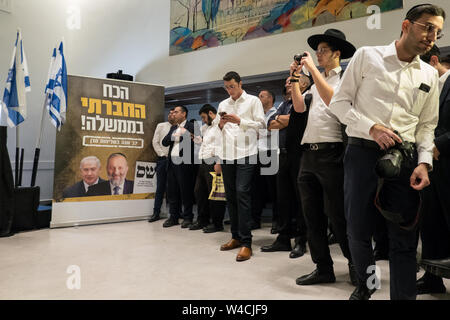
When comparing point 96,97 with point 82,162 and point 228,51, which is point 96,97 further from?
point 228,51

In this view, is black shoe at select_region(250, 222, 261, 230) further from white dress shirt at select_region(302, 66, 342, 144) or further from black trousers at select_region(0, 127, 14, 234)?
black trousers at select_region(0, 127, 14, 234)

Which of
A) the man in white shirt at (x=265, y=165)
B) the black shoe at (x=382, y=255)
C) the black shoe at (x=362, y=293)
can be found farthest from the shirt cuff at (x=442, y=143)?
the man in white shirt at (x=265, y=165)

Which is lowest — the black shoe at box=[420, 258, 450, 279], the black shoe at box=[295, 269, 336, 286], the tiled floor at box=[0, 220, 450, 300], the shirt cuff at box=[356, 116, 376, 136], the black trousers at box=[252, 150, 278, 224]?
the tiled floor at box=[0, 220, 450, 300]

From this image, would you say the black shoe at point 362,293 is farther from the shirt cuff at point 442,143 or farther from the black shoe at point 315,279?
the shirt cuff at point 442,143

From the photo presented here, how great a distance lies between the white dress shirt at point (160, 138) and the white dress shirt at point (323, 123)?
2925 millimetres

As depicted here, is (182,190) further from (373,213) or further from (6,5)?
(6,5)

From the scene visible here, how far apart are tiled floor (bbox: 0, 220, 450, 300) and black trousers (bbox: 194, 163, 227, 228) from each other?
43cm

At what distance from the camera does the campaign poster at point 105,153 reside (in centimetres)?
422

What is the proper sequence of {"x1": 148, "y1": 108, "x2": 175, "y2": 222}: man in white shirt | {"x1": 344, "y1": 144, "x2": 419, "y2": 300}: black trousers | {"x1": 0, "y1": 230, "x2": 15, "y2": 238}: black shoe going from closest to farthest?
{"x1": 344, "y1": 144, "x2": 419, "y2": 300}: black trousers
{"x1": 0, "y1": 230, "x2": 15, "y2": 238}: black shoe
{"x1": 148, "y1": 108, "x2": 175, "y2": 222}: man in white shirt

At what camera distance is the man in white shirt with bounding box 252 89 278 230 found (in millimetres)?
4020

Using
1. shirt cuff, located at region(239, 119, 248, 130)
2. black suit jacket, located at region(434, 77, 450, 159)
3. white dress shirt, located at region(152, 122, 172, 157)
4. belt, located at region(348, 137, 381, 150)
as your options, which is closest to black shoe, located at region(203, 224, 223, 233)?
white dress shirt, located at region(152, 122, 172, 157)

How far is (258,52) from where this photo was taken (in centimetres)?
500

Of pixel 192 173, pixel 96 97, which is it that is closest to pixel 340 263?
pixel 192 173
